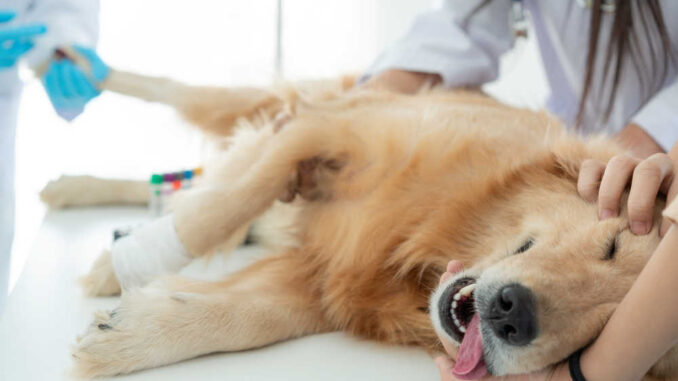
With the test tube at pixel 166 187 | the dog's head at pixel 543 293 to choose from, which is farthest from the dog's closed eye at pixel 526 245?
the test tube at pixel 166 187

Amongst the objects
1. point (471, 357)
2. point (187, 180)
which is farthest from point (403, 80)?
point (471, 357)

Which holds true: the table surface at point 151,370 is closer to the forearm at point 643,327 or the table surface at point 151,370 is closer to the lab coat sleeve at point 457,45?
the forearm at point 643,327

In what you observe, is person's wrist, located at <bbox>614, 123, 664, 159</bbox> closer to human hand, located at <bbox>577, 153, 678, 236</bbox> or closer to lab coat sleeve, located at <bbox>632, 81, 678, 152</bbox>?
lab coat sleeve, located at <bbox>632, 81, 678, 152</bbox>

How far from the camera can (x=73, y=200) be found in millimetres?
1873

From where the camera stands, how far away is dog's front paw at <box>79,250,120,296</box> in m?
1.31

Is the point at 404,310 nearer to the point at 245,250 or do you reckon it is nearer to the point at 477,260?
the point at 477,260

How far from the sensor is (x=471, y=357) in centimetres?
93

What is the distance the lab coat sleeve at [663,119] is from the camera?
150 centimetres

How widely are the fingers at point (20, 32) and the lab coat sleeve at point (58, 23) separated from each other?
0.57ft

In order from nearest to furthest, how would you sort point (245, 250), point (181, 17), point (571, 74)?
point (245, 250)
point (571, 74)
point (181, 17)

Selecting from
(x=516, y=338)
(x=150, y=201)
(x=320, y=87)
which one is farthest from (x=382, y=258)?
(x=150, y=201)

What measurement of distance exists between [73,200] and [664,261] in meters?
1.61

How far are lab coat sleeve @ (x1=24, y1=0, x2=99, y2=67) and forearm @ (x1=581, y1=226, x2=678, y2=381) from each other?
128 cm

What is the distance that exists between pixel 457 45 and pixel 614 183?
950 millimetres
